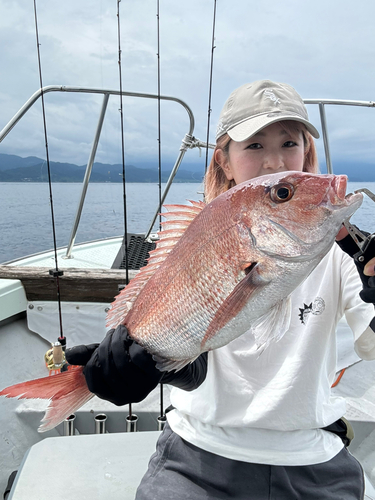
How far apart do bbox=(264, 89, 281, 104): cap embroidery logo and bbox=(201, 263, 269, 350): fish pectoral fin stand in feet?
2.76

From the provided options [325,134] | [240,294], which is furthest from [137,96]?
[240,294]

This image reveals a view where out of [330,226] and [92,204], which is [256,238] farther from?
[92,204]

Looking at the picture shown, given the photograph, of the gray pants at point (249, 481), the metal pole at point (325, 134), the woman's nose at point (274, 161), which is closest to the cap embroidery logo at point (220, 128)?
the woman's nose at point (274, 161)

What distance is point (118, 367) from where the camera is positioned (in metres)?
1.26

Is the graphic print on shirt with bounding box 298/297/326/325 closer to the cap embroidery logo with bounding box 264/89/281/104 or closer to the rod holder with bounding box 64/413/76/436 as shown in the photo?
the cap embroidery logo with bounding box 264/89/281/104

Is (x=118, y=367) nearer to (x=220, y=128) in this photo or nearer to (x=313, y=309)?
(x=313, y=309)

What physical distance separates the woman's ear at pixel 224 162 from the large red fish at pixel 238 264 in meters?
0.51

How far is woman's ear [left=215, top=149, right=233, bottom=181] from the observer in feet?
5.51

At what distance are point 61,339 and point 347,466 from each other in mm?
2050

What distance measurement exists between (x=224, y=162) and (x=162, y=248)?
644 mm

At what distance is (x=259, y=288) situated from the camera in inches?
37.8

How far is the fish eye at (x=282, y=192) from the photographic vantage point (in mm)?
986

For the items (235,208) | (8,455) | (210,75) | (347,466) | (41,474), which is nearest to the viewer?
(235,208)

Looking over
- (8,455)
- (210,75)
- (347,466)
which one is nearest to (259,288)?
(347,466)
